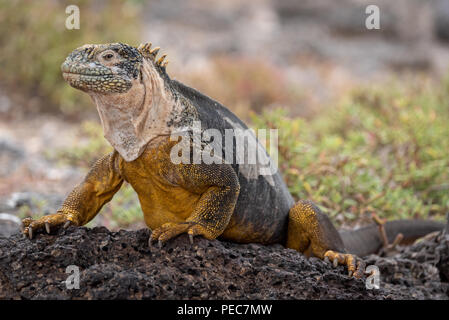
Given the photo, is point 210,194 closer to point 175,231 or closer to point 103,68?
point 175,231

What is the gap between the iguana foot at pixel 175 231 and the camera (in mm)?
3279

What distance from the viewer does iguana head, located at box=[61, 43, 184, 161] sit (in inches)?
125

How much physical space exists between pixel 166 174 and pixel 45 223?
30.4 inches

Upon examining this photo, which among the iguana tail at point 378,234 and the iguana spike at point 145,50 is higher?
the iguana spike at point 145,50

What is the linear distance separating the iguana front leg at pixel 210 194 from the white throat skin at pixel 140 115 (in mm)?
277

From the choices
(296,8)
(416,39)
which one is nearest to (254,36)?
(296,8)

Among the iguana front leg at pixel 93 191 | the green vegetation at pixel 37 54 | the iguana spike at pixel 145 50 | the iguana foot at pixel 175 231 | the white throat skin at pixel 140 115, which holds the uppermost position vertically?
the green vegetation at pixel 37 54

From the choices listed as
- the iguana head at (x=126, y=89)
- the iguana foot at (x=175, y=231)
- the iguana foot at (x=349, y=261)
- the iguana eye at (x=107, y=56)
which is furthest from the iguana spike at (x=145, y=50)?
the iguana foot at (x=349, y=261)

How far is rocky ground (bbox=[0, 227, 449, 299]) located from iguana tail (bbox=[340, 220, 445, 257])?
1381 mm

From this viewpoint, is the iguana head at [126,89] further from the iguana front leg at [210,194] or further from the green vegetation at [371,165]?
the green vegetation at [371,165]
